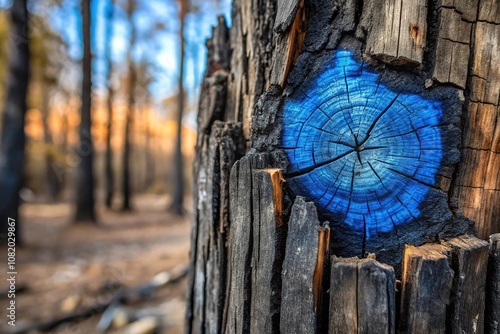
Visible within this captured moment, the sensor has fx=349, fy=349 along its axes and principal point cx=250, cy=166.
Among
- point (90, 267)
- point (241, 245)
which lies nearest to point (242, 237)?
point (241, 245)

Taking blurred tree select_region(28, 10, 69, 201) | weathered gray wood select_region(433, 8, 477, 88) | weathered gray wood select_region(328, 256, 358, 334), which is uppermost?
Result: blurred tree select_region(28, 10, 69, 201)

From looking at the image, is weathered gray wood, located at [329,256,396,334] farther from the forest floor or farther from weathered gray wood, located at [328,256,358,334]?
the forest floor

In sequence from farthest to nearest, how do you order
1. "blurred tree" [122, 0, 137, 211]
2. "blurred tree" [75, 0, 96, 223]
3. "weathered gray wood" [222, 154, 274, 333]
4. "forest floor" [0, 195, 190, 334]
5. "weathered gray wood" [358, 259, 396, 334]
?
"blurred tree" [122, 0, 137, 211], "blurred tree" [75, 0, 96, 223], "forest floor" [0, 195, 190, 334], "weathered gray wood" [222, 154, 274, 333], "weathered gray wood" [358, 259, 396, 334]

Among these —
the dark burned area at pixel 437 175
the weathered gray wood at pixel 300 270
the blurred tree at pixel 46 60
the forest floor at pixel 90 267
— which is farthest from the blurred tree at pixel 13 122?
the weathered gray wood at pixel 300 270

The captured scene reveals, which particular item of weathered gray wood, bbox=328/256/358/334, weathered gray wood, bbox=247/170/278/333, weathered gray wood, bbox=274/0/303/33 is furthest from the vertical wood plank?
weathered gray wood, bbox=274/0/303/33

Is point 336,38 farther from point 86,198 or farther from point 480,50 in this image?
point 86,198

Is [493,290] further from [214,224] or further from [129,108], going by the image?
[129,108]

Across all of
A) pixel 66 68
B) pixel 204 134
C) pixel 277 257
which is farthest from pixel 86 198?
pixel 277 257
